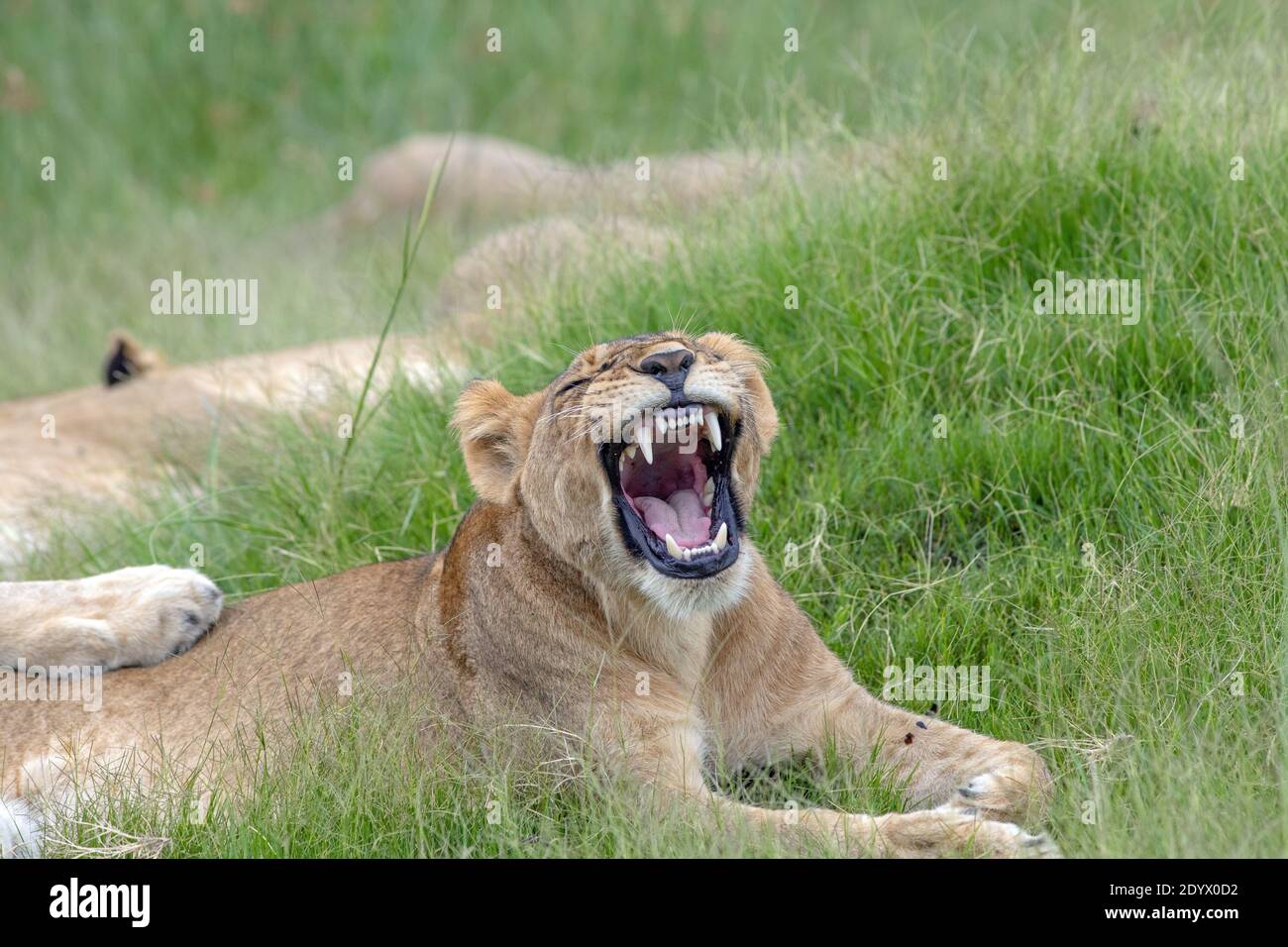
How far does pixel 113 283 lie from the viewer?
10.5 metres

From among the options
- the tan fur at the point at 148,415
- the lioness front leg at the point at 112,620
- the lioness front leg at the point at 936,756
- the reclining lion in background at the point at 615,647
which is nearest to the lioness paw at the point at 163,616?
the lioness front leg at the point at 112,620

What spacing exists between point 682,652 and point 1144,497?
1.41m

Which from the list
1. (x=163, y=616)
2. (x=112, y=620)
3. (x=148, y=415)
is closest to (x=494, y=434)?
(x=163, y=616)

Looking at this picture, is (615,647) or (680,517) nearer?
(615,647)

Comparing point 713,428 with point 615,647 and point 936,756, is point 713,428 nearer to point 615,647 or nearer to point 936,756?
point 615,647

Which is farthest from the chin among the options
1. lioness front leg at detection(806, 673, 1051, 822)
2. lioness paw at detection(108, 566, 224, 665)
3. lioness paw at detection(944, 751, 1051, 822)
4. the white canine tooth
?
lioness paw at detection(108, 566, 224, 665)

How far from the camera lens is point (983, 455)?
15.8 ft

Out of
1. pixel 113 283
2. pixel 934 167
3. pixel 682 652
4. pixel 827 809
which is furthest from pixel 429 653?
pixel 113 283

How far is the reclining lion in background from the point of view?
142 inches

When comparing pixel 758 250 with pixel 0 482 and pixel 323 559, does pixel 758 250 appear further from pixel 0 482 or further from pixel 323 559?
pixel 0 482

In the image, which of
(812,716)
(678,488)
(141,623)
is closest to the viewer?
(812,716)

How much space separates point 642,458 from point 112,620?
60.1 inches

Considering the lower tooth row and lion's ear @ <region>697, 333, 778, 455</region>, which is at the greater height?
lion's ear @ <region>697, 333, 778, 455</region>

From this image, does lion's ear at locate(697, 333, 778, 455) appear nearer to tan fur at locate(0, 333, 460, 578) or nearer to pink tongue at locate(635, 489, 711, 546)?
pink tongue at locate(635, 489, 711, 546)
